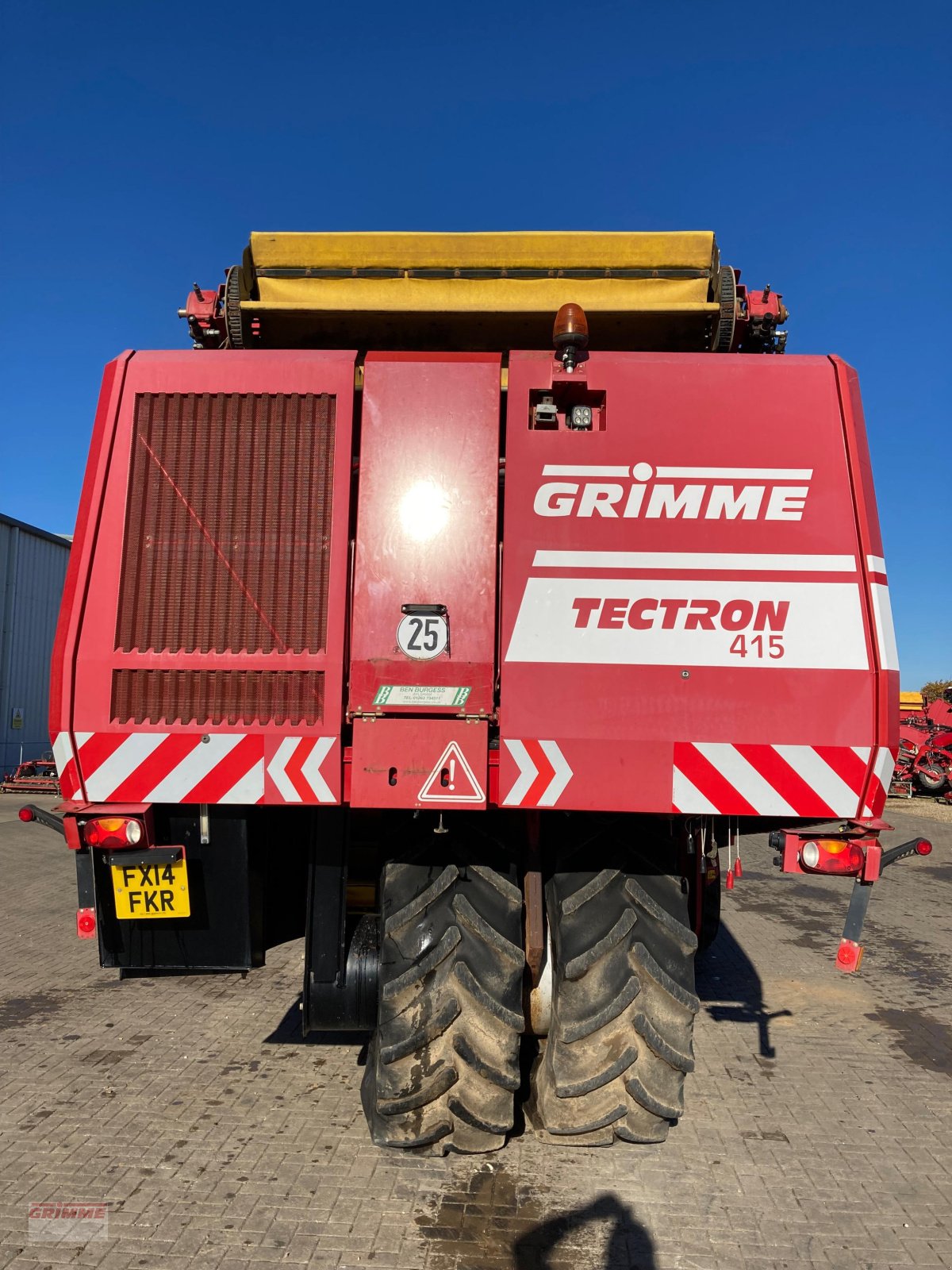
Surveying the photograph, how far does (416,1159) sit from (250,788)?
1851 mm

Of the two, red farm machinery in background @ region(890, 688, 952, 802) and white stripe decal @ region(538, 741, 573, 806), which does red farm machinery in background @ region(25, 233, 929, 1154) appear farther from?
red farm machinery in background @ region(890, 688, 952, 802)

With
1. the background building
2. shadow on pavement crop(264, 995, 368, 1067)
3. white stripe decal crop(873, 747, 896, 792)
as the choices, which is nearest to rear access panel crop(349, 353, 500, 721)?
white stripe decal crop(873, 747, 896, 792)

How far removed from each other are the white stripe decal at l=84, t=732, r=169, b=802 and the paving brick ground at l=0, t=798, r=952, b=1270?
162 cm

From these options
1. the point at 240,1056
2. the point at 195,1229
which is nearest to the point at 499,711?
the point at 195,1229

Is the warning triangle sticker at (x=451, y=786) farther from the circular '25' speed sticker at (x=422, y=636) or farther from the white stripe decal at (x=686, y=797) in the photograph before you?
the white stripe decal at (x=686, y=797)

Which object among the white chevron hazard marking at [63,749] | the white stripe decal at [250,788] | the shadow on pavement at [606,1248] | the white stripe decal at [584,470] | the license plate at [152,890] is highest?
the white stripe decal at [584,470]

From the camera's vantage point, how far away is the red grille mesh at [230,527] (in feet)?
10.7

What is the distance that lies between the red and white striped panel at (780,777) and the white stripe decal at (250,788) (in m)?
1.57

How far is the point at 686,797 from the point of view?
305 centimetres

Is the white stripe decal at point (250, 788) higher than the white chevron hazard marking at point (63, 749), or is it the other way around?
the white chevron hazard marking at point (63, 749)

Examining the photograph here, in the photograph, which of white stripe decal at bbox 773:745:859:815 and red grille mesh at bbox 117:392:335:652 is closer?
white stripe decal at bbox 773:745:859:815

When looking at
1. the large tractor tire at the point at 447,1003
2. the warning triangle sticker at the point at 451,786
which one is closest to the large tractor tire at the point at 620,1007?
the large tractor tire at the point at 447,1003

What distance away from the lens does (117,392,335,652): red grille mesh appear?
325 cm

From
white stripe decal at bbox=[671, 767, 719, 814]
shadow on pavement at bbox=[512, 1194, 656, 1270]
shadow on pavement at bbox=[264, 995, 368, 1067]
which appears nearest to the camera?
shadow on pavement at bbox=[512, 1194, 656, 1270]
